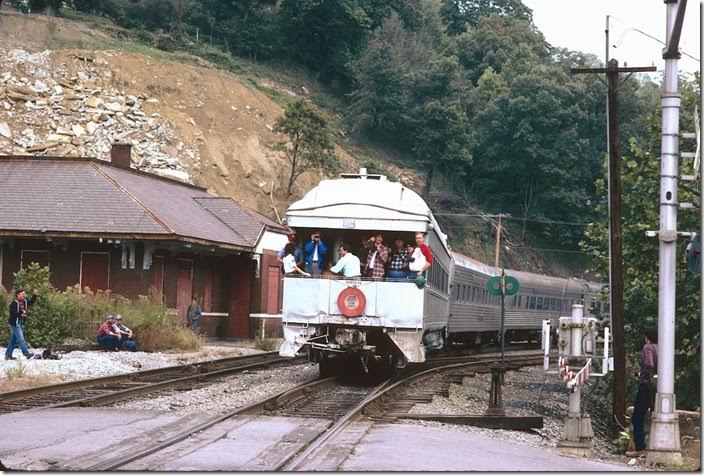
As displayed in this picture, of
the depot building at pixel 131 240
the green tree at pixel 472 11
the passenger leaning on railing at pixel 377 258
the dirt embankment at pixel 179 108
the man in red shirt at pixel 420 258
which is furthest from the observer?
the green tree at pixel 472 11

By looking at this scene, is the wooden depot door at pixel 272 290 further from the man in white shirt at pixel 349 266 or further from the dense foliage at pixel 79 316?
the man in white shirt at pixel 349 266

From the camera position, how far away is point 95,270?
35.1 meters

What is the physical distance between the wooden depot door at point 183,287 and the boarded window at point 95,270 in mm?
2698

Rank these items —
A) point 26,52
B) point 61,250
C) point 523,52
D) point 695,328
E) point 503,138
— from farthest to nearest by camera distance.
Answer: point 523,52 → point 503,138 → point 26,52 → point 61,250 → point 695,328

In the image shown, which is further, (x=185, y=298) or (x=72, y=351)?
(x=185, y=298)

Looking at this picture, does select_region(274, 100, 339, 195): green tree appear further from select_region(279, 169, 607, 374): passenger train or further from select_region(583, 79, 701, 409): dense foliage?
select_region(279, 169, 607, 374): passenger train

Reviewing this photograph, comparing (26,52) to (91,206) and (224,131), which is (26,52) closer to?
(224,131)

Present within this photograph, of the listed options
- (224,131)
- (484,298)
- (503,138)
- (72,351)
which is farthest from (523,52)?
(72,351)

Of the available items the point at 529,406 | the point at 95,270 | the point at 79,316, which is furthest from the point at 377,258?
the point at 95,270

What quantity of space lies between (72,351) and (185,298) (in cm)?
996

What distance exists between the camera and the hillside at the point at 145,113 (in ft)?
218

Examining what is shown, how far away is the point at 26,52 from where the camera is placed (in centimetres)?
7200

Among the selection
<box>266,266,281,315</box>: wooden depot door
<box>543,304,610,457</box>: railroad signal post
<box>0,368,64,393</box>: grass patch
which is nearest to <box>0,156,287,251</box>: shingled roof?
<box>266,266,281,315</box>: wooden depot door

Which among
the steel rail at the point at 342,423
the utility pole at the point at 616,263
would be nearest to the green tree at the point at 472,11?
the steel rail at the point at 342,423
